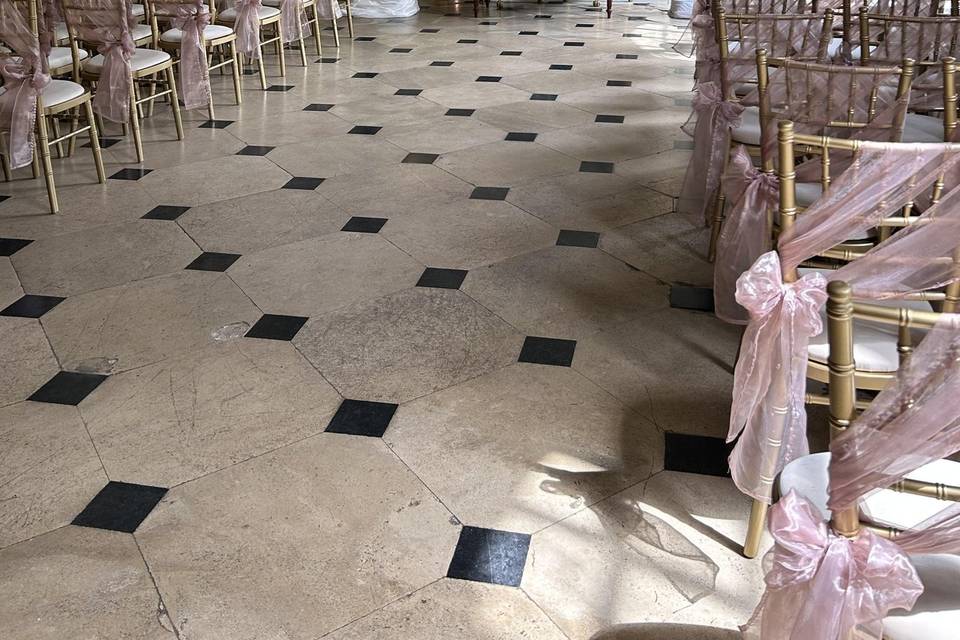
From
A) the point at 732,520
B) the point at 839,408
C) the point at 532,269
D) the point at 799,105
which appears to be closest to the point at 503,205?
the point at 532,269

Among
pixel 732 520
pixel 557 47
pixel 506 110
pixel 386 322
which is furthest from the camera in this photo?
pixel 557 47

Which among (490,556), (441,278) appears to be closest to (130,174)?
(441,278)

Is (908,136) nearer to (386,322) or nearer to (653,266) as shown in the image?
(653,266)

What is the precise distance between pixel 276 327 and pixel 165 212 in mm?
1354

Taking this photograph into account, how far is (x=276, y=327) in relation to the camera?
290 centimetres

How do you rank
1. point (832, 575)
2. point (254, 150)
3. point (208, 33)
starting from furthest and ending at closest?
point (208, 33), point (254, 150), point (832, 575)

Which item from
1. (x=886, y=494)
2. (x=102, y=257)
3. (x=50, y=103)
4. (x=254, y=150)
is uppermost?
(x=50, y=103)

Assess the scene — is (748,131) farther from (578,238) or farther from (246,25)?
(246,25)

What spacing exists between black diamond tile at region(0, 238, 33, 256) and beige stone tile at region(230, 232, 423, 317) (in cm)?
96

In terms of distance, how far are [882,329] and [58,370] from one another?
2.34 m

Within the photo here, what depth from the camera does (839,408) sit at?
1024 mm

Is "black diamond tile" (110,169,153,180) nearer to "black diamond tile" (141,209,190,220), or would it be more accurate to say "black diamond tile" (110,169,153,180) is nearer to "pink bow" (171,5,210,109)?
"black diamond tile" (141,209,190,220)

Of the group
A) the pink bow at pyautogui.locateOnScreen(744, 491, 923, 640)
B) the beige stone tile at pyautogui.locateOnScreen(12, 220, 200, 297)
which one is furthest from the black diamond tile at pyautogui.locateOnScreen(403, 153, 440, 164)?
the pink bow at pyautogui.locateOnScreen(744, 491, 923, 640)

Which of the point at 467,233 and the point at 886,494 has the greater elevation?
the point at 886,494
